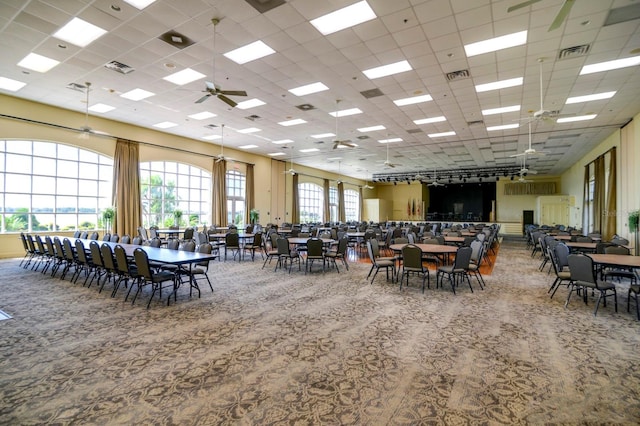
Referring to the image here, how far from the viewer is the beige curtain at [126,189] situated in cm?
1262

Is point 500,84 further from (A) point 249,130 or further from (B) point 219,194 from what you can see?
(B) point 219,194

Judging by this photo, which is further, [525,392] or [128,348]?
[128,348]

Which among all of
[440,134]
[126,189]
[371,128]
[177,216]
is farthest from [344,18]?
[177,216]

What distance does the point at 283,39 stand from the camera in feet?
20.7

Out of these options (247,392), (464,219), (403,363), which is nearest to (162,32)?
(247,392)

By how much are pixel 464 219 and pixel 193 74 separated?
95.4ft

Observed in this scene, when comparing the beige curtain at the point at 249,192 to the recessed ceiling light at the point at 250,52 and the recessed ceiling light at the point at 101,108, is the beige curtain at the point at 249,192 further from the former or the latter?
the recessed ceiling light at the point at 250,52

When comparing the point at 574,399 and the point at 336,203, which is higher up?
the point at 336,203

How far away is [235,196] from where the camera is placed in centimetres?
1830

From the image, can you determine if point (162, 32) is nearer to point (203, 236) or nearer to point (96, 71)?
point (96, 71)

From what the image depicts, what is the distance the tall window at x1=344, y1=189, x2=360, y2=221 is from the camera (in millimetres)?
29516

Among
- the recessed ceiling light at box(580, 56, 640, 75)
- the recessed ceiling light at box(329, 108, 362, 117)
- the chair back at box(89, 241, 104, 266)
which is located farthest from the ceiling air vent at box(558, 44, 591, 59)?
the chair back at box(89, 241, 104, 266)

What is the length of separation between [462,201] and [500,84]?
26.5m

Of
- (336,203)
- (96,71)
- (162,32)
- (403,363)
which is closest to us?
(403,363)
